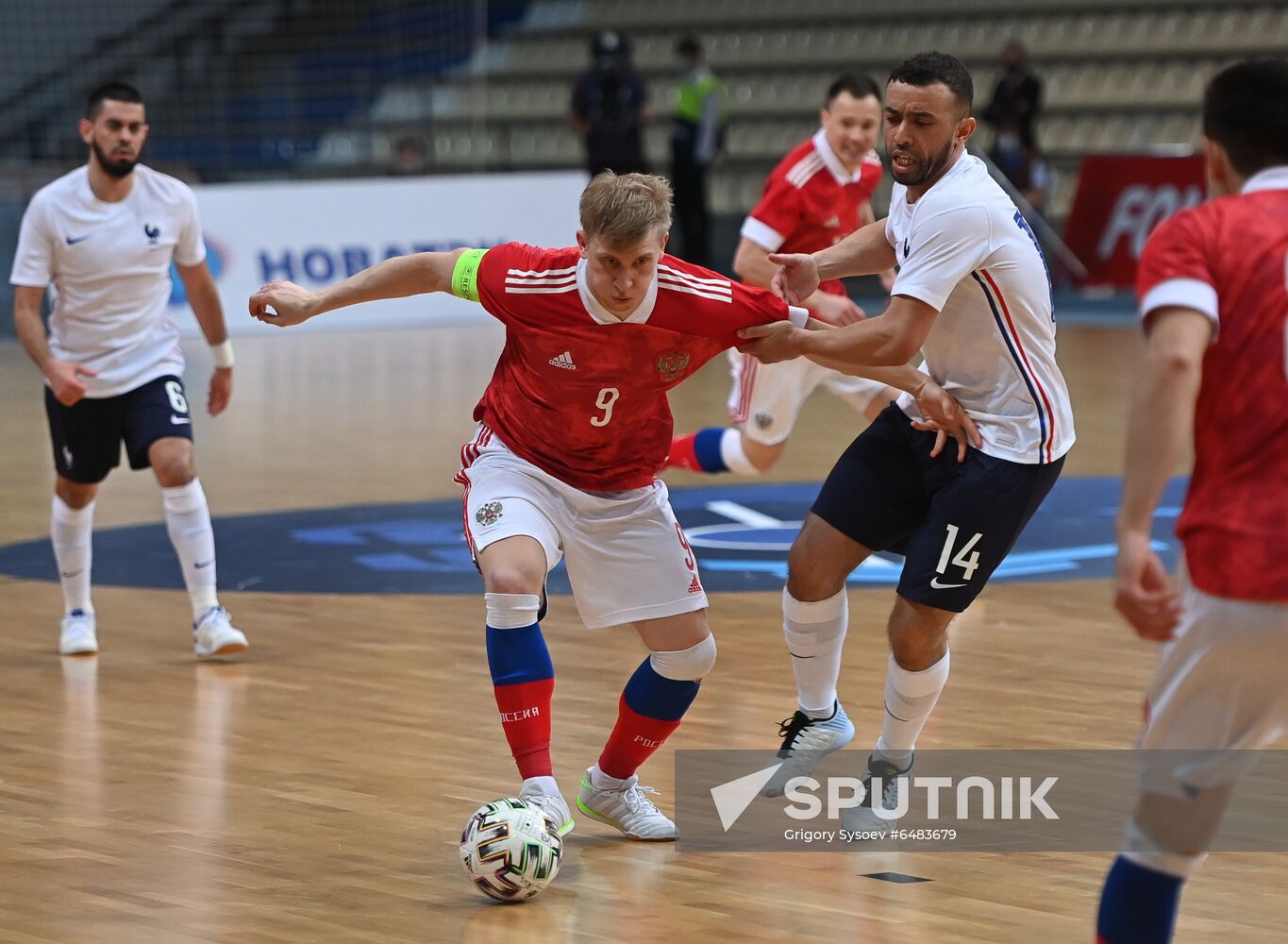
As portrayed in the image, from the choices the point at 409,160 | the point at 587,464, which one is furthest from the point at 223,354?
the point at 409,160

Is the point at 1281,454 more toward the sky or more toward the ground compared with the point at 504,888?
more toward the sky

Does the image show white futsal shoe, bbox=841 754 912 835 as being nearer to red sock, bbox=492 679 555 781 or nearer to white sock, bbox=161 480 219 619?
red sock, bbox=492 679 555 781

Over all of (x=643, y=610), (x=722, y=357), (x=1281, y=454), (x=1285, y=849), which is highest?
(x=1281, y=454)

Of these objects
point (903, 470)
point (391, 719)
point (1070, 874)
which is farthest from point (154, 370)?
point (1070, 874)

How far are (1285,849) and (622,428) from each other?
180cm

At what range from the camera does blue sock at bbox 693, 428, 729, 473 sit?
26.8 feet

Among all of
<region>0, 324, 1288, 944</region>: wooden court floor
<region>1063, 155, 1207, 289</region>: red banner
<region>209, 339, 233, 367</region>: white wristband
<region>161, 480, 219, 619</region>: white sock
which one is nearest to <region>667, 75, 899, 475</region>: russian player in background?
<region>0, 324, 1288, 944</region>: wooden court floor

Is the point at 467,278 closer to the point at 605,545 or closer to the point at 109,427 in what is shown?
the point at 605,545

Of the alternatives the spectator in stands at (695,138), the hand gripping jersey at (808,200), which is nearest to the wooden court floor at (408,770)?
the hand gripping jersey at (808,200)

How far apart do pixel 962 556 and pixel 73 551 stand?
346cm

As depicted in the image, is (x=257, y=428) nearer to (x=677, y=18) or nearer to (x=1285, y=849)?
(x=1285, y=849)

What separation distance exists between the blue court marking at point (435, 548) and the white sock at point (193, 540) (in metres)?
0.93

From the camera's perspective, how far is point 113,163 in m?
6.56

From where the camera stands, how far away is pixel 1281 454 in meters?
2.94
